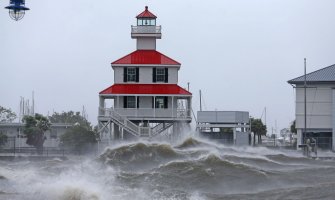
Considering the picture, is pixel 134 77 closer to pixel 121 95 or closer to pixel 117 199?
pixel 121 95

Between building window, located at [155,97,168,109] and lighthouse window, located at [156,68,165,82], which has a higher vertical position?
lighthouse window, located at [156,68,165,82]

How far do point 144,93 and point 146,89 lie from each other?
2.47ft

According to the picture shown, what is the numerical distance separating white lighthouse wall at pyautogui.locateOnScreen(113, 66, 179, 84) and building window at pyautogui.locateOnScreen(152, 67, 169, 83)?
0.92 ft

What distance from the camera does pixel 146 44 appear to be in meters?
65.6

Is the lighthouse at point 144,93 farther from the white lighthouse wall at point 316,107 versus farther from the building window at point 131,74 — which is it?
the white lighthouse wall at point 316,107

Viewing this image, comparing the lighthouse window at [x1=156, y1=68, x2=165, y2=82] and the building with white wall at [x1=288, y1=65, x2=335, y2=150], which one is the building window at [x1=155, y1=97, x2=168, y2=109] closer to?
the lighthouse window at [x1=156, y1=68, x2=165, y2=82]

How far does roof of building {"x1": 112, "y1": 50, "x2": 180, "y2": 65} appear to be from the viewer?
63.6 metres

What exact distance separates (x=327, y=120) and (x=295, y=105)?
3.29 metres

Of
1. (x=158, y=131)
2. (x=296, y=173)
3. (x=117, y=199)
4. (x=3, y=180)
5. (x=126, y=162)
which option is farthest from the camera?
(x=158, y=131)

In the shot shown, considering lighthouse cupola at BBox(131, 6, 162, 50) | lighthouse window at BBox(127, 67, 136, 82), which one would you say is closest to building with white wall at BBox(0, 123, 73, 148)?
lighthouse window at BBox(127, 67, 136, 82)

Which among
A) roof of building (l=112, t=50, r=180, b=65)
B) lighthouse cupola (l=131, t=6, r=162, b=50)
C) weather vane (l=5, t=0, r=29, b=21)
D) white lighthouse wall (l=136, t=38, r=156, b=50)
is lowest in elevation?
weather vane (l=5, t=0, r=29, b=21)

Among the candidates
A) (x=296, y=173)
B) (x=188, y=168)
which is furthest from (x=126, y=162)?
(x=296, y=173)

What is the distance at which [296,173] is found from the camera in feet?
124

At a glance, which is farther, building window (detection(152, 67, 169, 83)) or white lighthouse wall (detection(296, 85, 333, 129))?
white lighthouse wall (detection(296, 85, 333, 129))
